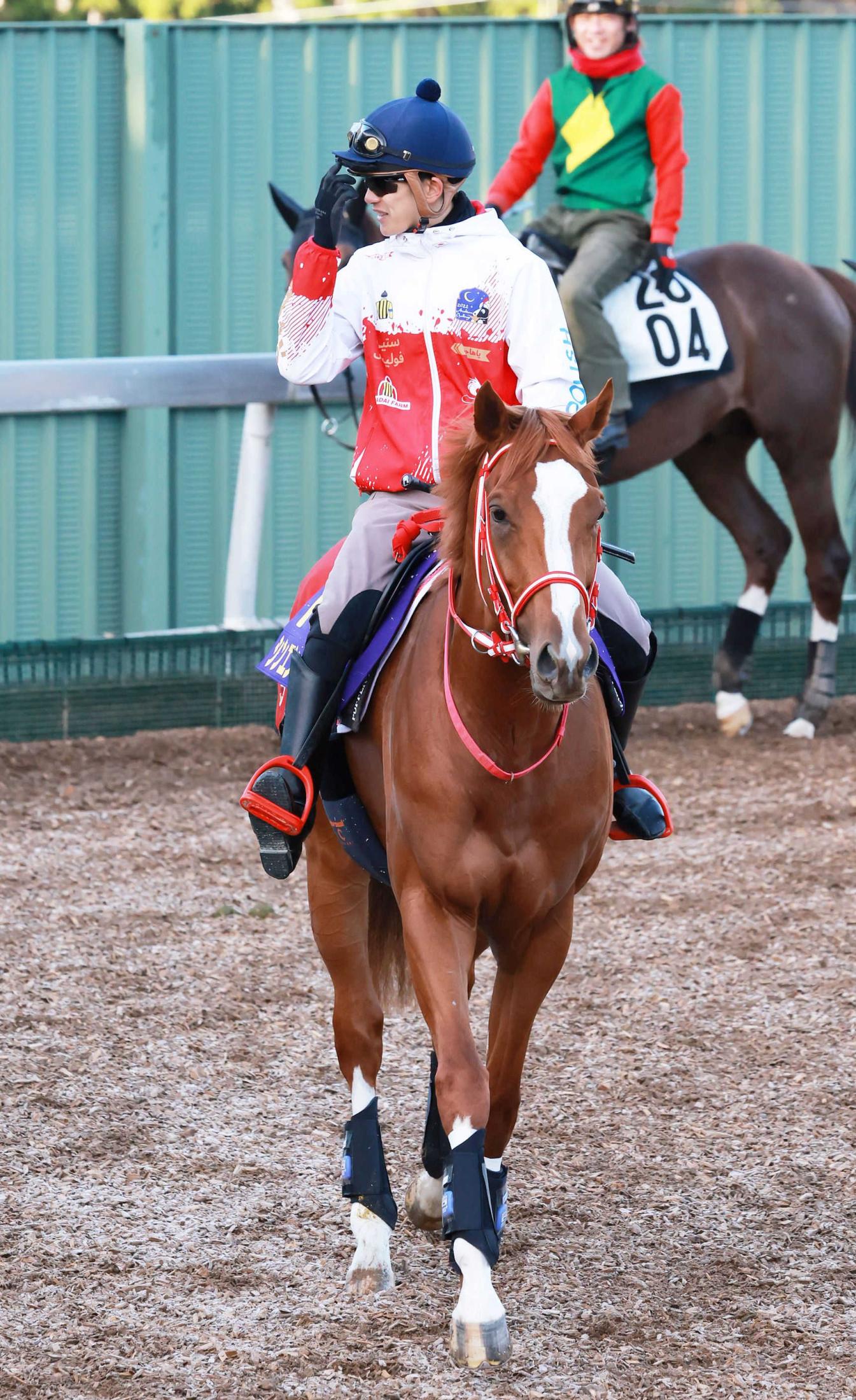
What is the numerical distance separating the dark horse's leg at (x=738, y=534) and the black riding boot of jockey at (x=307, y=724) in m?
4.72

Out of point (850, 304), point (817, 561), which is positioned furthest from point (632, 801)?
point (850, 304)

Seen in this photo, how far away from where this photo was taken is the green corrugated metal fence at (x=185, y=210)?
8477 millimetres

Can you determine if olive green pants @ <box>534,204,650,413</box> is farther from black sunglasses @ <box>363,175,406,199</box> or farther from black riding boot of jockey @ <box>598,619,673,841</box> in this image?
black sunglasses @ <box>363,175,406,199</box>

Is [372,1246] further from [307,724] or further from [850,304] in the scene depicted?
[850,304]

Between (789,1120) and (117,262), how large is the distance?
18.8 feet

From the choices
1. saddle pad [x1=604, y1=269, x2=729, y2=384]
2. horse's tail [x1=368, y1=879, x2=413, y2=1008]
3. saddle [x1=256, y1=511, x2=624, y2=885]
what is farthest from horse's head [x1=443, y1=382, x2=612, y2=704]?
saddle pad [x1=604, y1=269, x2=729, y2=384]

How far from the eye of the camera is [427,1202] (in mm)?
3885

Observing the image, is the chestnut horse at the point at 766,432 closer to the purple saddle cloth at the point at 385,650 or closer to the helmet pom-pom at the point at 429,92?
the helmet pom-pom at the point at 429,92

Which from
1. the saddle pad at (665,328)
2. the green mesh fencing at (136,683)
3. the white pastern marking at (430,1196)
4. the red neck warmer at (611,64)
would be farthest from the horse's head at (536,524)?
the green mesh fencing at (136,683)

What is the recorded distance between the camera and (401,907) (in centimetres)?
341

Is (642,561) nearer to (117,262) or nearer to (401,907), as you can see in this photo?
(117,262)

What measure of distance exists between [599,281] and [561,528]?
15.2ft

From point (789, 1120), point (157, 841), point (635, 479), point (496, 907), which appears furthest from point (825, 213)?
point (496, 907)

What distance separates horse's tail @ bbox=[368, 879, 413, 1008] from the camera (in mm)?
3980
